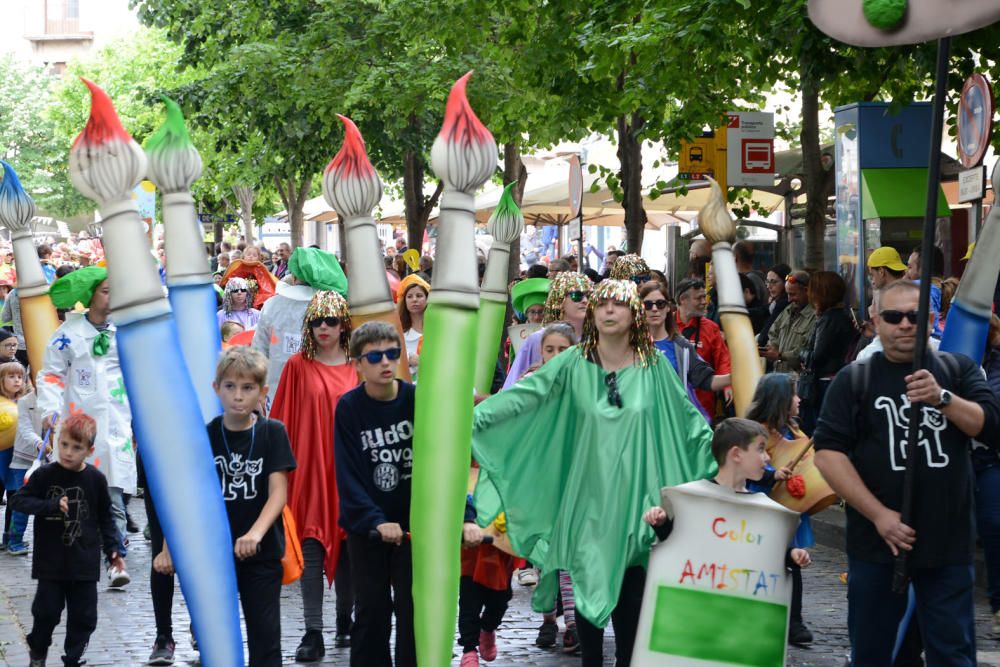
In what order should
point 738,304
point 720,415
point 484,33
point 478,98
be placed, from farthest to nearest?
point 478,98
point 484,33
point 720,415
point 738,304

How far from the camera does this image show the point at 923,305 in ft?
18.2

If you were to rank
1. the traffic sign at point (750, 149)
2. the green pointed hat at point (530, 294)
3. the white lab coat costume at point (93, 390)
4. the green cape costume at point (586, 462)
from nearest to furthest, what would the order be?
the green cape costume at point (586, 462) → the white lab coat costume at point (93, 390) → the green pointed hat at point (530, 294) → the traffic sign at point (750, 149)

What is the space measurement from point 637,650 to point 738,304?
260 cm

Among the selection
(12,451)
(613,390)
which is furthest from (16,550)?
(613,390)

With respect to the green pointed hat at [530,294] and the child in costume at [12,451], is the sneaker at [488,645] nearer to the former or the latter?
the green pointed hat at [530,294]

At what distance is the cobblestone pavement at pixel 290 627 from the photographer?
7910 millimetres

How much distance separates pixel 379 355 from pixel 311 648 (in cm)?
209

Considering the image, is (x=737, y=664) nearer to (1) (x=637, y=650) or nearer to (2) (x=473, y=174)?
(1) (x=637, y=650)

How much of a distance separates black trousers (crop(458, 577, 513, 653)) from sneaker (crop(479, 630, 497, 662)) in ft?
0.14

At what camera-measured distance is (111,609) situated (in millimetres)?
9258

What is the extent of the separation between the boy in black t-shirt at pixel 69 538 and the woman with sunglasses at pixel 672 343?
123 inches

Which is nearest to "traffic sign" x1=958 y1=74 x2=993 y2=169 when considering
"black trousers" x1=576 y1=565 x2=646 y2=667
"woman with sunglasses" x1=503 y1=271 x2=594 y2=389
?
"woman with sunglasses" x1=503 y1=271 x2=594 y2=389

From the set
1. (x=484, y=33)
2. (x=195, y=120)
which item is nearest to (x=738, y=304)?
(x=484, y=33)

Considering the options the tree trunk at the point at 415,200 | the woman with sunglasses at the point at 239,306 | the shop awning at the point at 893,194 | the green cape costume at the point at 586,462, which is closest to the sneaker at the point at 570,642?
the green cape costume at the point at 586,462
